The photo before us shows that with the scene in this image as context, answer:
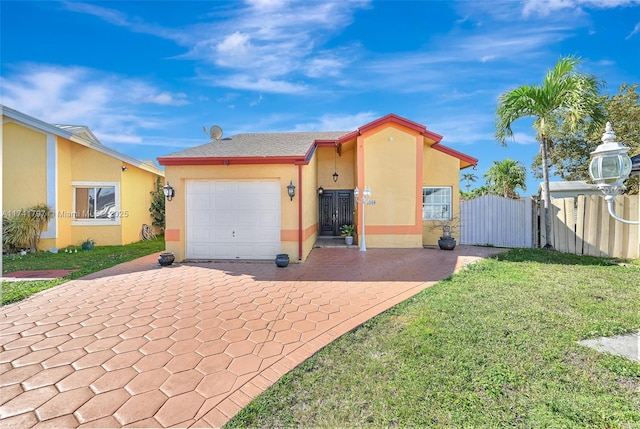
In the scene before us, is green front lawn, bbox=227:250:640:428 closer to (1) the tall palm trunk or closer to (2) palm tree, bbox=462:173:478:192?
(1) the tall palm trunk

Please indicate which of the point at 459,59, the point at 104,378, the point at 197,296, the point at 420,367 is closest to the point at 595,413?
the point at 420,367

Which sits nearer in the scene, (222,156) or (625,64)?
(222,156)

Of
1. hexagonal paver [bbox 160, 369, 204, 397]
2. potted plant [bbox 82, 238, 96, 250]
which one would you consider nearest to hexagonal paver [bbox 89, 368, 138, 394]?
hexagonal paver [bbox 160, 369, 204, 397]

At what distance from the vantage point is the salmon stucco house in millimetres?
8461

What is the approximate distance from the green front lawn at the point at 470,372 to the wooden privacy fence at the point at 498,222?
6894 mm

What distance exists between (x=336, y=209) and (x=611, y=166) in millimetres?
10720

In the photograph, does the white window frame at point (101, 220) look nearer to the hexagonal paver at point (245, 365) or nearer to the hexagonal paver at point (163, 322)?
the hexagonal paver at point (163, 322)

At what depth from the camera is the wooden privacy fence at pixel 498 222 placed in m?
11.0

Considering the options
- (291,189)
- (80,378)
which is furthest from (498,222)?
(80,378)

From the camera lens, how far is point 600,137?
15.6 metres

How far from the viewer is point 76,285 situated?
615cm

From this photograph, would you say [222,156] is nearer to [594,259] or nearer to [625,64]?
[594,259]

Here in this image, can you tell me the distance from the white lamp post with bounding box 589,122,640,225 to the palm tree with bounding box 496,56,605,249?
747 centimetres

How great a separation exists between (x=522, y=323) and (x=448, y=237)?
23.4 ft
